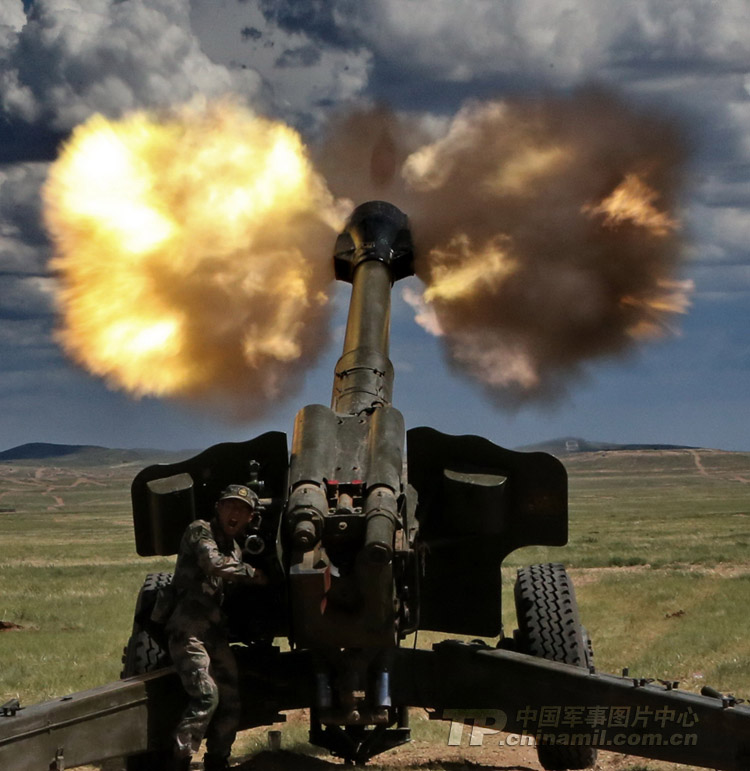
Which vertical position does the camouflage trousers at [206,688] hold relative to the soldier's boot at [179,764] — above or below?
above

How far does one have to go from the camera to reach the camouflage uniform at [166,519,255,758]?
22.5 feet

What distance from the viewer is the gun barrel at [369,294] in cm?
846

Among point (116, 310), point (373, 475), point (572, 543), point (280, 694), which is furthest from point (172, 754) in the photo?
point (572, 543)

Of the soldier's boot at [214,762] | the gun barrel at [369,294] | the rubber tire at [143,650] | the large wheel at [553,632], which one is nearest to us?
the soldier's boot at [214,762]

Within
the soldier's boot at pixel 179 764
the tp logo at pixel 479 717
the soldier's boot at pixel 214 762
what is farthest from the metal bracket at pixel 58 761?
the tp logo at pixel 479 717

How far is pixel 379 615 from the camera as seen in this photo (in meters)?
6.78

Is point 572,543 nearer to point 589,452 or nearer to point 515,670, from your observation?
point 515,670

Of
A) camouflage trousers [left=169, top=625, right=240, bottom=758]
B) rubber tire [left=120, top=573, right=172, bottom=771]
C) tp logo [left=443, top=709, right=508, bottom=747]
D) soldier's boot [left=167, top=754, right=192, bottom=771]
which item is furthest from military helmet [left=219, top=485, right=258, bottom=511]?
tp logo [left=443, top=709, right=508, bottom=747]

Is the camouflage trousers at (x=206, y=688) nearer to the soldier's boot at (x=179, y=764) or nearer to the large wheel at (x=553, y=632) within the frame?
the soldier's boot at (x=179, y=764)


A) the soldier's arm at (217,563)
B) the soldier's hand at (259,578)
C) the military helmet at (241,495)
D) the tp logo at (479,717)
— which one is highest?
the military helmet at (241,495)

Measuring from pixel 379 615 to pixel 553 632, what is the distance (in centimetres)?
162

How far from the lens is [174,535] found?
7.78m

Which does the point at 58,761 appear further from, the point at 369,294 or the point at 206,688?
the point at 369,294

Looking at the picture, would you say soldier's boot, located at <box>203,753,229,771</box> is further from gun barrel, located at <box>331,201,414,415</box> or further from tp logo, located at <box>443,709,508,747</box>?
gun barrel, located at <box>331,201,414,415</box>
